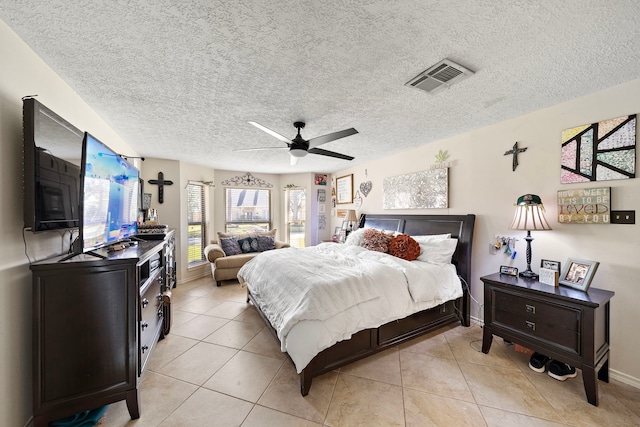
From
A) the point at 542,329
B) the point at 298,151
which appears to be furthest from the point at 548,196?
the point at 298,151


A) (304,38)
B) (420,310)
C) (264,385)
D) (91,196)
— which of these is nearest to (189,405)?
(264,385)

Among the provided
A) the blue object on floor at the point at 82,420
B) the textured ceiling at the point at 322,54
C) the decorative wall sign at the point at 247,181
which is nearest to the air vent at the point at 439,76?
the textured ceiling at the point at 322,54

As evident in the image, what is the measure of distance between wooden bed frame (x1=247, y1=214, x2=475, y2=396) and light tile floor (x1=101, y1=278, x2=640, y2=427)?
0.11m

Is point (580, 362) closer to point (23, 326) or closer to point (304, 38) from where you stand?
point (304, 38)

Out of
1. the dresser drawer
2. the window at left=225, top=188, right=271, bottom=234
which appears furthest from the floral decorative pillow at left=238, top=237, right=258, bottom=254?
the dresser drawer

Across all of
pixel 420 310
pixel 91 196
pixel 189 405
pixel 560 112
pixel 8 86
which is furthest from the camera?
pixel 420 310

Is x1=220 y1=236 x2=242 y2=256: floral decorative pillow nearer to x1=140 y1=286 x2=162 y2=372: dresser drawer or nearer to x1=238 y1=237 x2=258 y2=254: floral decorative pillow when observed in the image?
x1=238 y1=237 x2=258 y2=254: floral decorative pillow

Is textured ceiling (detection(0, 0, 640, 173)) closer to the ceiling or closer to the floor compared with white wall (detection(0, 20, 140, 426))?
closer to the ceiling

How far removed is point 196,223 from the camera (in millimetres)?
5090

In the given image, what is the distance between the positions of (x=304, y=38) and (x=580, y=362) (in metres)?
3.00

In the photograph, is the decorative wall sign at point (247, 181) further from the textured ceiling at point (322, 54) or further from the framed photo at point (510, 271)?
the framed photo at point (510, 271)

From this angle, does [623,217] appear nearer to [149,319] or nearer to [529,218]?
[529,218]

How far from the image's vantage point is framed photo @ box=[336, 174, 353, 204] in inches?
206

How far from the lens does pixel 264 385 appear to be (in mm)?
1888
